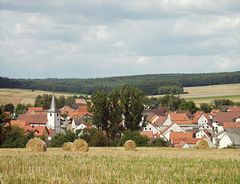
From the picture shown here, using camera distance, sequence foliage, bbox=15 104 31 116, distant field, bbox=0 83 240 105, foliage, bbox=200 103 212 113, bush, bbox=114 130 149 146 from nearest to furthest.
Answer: bush, bbox=114 130 149 146, foliage, bbox=200 103 212 113, foliage, bbox=15 104 31 116, distant field, bbox=0 83 240 105

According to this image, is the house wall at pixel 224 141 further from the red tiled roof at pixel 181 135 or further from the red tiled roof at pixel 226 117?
the red tiled roof at pixel 226 117

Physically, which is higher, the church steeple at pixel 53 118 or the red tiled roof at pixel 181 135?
the church steeple at pixel 53 118

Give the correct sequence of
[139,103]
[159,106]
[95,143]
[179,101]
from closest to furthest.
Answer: [95,143] → [139,103] → [179,101] → [159,106]

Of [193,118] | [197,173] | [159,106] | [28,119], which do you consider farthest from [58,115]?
[197,173]

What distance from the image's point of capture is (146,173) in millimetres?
18297

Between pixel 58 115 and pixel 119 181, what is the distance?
347ft

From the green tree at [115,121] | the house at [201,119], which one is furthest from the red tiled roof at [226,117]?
the green tree at [115,121]

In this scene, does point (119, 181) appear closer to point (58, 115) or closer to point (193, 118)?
point (58, 115)

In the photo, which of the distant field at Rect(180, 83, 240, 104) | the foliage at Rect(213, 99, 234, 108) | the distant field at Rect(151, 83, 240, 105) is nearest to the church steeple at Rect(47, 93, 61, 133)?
the distant field at Rect(151, 83, 240, 105)

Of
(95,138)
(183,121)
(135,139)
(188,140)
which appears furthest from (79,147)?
(183,121)

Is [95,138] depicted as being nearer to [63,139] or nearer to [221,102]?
[63,139]

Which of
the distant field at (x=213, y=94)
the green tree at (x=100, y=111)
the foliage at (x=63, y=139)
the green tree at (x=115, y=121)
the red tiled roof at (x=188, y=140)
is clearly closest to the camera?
the foliage at (x=63, y=139)

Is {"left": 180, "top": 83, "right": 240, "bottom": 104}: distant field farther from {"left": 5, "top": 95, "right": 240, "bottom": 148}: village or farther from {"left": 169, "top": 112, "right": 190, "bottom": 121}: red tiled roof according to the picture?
{"left": 169, "top": 112, "right": 190, "bottom": 121}: red tiled roof

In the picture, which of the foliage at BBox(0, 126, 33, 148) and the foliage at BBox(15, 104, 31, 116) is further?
the foliage at BBox(15, 104, 31, 116)
